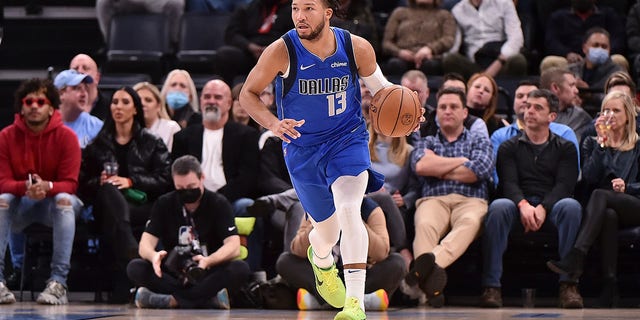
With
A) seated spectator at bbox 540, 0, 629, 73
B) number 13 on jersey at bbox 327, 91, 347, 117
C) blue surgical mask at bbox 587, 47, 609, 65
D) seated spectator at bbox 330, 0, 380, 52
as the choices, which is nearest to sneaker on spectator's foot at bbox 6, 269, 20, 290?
seated spectator at bbox 330, 0, 380, 52

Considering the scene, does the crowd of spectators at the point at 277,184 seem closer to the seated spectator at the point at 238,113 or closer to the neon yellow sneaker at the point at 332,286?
the seated spectator at the point at 238,113

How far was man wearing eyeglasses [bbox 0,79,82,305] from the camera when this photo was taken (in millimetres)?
8336

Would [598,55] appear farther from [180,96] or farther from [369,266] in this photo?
[180,96]

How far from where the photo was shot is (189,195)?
26.2 ft

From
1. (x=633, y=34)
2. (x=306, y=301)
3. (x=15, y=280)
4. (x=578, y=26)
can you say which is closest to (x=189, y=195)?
(x=306, y=301)

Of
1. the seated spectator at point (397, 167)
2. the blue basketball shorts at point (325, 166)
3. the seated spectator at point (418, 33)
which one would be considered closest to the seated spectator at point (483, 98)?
the seated spectator at point (397, 167)

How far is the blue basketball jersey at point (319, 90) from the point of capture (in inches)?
233

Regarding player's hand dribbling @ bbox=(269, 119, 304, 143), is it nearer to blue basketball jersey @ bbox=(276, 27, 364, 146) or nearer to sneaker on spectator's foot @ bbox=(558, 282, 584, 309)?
blue basketball jersey @ bbox=(276, 27, 364, 146)

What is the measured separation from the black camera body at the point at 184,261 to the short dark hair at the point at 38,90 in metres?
1.65

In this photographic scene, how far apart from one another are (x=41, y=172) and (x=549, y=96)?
3845 mm

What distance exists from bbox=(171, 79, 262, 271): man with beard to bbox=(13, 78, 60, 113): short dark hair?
3.15 ft

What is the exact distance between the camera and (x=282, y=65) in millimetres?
5934

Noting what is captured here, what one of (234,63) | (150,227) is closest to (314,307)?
(150,227)

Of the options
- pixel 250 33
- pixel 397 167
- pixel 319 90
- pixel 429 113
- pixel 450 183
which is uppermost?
pixel 250 33
